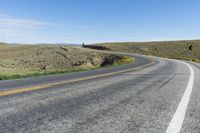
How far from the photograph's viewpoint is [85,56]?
47.2m

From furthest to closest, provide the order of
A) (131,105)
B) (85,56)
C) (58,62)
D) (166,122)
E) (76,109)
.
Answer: (85,56) → (58,62) → (131,105) → (76,109) → (166,122)

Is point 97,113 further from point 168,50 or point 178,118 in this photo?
point 168,50

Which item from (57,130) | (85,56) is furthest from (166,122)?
(85,56)

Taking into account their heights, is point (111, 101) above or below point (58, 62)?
Answer: above

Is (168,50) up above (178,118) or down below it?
below

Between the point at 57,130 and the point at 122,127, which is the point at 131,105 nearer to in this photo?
the point at 122,127

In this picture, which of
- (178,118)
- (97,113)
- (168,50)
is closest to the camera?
(178,118)

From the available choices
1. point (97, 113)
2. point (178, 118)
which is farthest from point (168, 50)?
point (97, 113)

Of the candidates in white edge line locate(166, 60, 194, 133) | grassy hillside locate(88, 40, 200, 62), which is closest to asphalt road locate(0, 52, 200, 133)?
white edge line locate(166, 60, 194, 133)

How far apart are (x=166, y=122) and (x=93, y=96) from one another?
A: 2.25 meters

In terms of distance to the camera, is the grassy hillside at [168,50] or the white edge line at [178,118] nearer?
the white edge line at [178,118]

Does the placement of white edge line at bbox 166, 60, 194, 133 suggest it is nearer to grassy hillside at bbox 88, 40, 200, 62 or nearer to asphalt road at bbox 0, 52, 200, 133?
asphalt road at bbox 0, 52, 200, 133

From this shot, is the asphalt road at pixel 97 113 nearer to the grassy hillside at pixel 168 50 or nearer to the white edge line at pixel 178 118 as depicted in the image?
the white edge line at pixel 178 118

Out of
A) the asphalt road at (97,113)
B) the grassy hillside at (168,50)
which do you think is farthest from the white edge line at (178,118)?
the grassy hillside at (168,50)
